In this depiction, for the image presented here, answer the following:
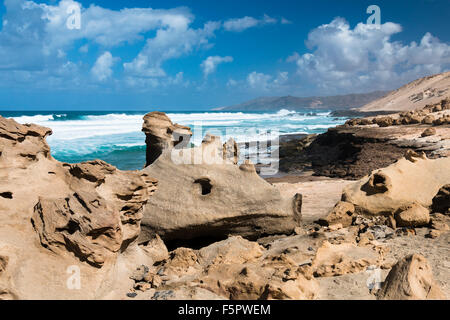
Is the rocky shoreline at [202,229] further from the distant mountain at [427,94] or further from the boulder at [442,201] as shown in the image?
the distant mountain at [427,94]

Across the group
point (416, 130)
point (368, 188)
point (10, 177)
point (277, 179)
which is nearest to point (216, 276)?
point (10, 177)

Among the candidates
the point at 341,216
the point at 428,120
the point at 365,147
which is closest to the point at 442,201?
the point at 341,216

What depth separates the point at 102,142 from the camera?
22234 millimetres

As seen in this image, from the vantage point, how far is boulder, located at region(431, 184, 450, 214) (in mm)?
4941

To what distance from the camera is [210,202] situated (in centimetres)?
468

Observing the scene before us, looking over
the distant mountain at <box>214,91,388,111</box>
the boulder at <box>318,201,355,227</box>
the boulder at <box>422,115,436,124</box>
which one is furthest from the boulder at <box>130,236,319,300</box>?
the distant mountain at <box>214,91,388,111</box>

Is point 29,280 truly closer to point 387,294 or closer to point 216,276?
point 216,276

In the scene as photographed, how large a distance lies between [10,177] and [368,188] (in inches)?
186

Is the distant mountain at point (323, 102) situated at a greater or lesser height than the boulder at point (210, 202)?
greater

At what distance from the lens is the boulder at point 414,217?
4602mm

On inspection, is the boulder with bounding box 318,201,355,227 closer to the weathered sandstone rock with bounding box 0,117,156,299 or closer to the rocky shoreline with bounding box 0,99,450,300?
the rocky shoreline with bounding box 0,99,450,300

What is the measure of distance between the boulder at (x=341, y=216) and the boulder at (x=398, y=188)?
0.22 m

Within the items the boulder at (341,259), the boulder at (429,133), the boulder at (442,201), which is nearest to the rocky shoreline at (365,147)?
the boulder at (429,133)
